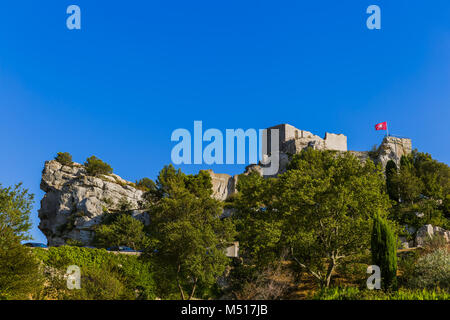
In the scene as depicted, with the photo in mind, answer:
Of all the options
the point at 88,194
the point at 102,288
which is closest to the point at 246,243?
the point at 102,288

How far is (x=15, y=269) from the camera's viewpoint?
19.9 m

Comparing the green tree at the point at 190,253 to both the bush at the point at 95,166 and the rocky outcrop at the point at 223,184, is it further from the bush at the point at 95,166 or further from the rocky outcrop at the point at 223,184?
the rocky outcrop at the point at 223,184

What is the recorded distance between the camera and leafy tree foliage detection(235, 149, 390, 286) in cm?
2606

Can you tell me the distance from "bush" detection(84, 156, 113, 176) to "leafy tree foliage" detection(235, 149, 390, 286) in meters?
46.7

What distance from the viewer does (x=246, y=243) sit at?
93.2 ft

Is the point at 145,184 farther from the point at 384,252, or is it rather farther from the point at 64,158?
the point at 384,252

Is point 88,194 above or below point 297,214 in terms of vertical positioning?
above

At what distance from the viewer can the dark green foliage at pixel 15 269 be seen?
19266 millimetres

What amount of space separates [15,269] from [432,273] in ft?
81.5

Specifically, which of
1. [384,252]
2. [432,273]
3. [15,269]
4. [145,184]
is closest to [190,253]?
[15,269]

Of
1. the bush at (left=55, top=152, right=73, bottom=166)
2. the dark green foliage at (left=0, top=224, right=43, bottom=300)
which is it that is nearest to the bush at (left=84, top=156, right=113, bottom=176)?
the bush at (left=55, top=152, right=73, bottom=166)

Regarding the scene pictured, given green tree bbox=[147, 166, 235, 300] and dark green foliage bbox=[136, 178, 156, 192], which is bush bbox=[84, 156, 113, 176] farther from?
green tree bbox=[147, 166, 235, 300]
